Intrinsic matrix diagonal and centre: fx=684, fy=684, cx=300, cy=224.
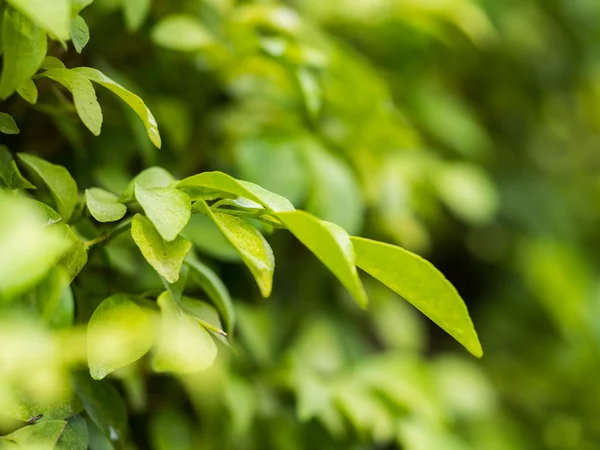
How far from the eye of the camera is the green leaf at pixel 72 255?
1.35ft

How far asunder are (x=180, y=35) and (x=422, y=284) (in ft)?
1.20

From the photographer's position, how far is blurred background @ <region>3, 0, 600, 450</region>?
663mm

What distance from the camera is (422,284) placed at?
381 millimetres

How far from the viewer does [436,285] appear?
0.38m

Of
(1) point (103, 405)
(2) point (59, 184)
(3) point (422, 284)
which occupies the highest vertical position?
(3) point (422, 284)

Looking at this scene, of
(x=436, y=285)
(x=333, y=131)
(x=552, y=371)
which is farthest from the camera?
(x=552, y=371)

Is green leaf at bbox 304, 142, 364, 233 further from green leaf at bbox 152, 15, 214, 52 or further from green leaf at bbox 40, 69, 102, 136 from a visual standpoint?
green leaf at bbox 40, 69, 102, 136

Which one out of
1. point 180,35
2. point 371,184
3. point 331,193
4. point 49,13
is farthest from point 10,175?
point 371,184

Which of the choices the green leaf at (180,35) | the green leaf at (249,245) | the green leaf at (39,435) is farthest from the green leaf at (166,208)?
the green leaf at (180,35)

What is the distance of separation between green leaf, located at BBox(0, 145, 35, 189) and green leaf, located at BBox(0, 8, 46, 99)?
0.07 meters

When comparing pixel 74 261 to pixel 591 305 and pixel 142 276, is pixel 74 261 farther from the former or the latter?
pixel 591 305

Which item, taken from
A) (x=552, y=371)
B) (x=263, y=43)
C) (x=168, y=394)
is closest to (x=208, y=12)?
(x=263, y=43)

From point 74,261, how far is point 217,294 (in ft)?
0.33

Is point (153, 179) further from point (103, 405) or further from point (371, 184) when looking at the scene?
point (371, 184)
